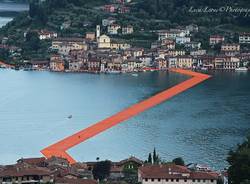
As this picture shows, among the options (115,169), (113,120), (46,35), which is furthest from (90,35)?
(115,169)

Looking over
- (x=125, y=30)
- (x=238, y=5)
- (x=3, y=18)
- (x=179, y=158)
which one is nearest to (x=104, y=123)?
(x=179, y=158)

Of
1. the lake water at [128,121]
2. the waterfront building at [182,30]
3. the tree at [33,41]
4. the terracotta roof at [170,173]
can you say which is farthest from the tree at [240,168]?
the tree at [33,41]

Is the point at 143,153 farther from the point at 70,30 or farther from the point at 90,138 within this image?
the point at 70,30

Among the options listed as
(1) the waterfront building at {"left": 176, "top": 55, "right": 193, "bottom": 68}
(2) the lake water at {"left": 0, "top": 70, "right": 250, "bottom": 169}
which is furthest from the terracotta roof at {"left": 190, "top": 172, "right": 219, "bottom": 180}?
(1) the waterfront building at {"left": 176, "top": 55, "right": 193, "bottom": 68}

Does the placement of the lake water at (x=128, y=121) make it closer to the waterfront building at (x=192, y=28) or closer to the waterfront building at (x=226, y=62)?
the waterfront building at (x=226, y=62)

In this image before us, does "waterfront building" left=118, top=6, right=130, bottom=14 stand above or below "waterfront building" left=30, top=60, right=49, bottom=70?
above

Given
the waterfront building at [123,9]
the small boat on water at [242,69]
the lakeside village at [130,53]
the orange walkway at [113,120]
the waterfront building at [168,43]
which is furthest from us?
the waterfront building at [123,9]

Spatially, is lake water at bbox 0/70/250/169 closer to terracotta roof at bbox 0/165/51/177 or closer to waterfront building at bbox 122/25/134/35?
terracotta roof at bbox 0/165/51/177
